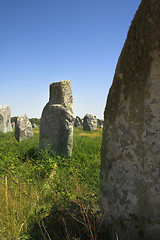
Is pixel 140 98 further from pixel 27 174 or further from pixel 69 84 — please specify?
pixel 69 84

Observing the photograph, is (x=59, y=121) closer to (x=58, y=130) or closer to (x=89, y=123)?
(x=58, y=130)

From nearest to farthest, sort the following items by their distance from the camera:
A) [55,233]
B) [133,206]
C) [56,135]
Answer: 1. [133,206]
2. [55,233]
3. [56,135]

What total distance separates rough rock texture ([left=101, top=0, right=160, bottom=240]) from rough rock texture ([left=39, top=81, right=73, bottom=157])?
4.98 m

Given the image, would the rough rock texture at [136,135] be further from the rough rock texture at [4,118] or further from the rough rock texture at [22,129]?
the rough rock texture at [4,118]

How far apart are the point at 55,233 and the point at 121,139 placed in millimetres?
1221

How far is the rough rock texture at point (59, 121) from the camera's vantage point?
7.10 metres

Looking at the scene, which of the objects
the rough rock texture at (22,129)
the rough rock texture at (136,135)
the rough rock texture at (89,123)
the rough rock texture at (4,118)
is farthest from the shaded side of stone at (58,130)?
the rough rock texture at (89,123)

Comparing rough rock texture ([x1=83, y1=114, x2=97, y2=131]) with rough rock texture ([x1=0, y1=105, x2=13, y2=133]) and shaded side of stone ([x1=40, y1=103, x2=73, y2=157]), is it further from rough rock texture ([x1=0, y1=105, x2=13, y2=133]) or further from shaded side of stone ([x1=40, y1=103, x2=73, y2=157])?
shaded side of stone ([x1=40, y1=103, x2=73, y2=157])

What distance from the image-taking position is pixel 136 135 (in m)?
1.97

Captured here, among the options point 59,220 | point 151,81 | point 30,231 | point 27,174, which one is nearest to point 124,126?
point 151,81

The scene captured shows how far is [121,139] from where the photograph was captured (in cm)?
207

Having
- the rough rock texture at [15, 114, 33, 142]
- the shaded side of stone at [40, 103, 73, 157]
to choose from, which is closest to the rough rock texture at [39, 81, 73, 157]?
the shaded side of stone at [40, 103, 73, 157]

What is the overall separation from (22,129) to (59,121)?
623cm

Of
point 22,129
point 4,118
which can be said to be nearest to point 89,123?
point 4,118
